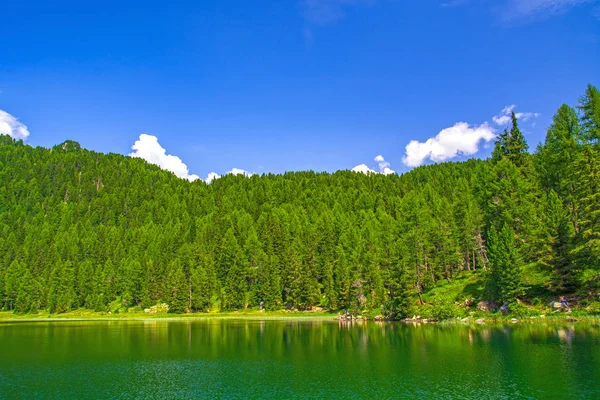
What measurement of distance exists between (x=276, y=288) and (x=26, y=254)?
121m

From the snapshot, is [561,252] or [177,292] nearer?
[561,252]

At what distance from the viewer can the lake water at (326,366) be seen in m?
33.2

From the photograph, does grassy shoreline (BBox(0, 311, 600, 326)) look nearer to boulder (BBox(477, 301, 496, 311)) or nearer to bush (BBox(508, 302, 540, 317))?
bush (BBox(508, 302, 540, 317))

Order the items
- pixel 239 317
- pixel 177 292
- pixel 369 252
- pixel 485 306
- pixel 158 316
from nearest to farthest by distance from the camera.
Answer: pixel 485 306
pixel 369 252
pixel 239 317
pixel 158 316
pixel 177 292

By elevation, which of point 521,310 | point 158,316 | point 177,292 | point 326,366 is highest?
point 177,292

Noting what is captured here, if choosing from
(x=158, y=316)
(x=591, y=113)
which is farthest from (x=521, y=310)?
(x=158, y=316)

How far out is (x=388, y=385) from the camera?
34219mm

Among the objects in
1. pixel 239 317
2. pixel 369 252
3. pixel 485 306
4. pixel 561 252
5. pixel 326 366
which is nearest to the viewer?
pixel 326 366

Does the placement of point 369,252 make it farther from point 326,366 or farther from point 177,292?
point 326,366

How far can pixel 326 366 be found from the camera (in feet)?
141

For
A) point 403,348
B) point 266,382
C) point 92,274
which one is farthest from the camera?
point 92,274

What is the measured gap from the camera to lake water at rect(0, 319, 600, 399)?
33.2 meters

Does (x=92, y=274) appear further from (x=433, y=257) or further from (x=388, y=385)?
(x=388, y=385)

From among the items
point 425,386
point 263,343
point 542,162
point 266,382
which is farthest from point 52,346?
point 542,162
